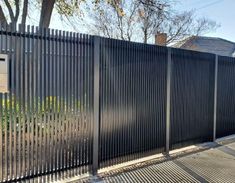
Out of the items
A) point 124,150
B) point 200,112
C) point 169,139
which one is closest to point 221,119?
point 200,112

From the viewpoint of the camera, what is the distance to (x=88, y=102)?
5223 millimetres

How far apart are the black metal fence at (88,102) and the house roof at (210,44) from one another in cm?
1990

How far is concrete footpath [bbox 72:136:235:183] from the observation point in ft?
17.3

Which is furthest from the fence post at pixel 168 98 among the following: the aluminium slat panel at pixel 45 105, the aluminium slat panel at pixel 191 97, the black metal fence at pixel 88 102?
the aluminium slat panel at pixel 45 105

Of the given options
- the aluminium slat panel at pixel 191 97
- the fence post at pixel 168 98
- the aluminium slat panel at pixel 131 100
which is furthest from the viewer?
the aluminium slat panel at pixel 191 97

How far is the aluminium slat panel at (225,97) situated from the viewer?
27.9ft

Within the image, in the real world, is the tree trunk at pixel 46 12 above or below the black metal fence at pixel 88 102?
above

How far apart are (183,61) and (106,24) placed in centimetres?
1710

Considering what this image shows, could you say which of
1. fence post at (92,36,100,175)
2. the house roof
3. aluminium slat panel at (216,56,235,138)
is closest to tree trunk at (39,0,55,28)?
fence post at (92,36,100,175)

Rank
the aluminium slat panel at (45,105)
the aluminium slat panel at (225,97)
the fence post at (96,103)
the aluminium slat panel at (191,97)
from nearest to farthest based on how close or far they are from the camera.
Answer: the aluminium slat panel at (45,105) → the fence post at (96,103) → the aluminium slat panel at (191,97) → the aluminium slat panel at (225,97)

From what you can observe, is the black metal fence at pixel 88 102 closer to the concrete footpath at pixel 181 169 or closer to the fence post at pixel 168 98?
the fence post at pixel 168 98

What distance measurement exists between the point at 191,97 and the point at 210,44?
71.2 ft

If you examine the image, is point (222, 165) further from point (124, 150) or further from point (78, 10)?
point (78, 10)

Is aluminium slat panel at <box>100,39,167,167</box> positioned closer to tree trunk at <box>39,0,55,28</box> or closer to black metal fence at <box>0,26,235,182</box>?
black metal fence at <box>0,26,235,182</box>
